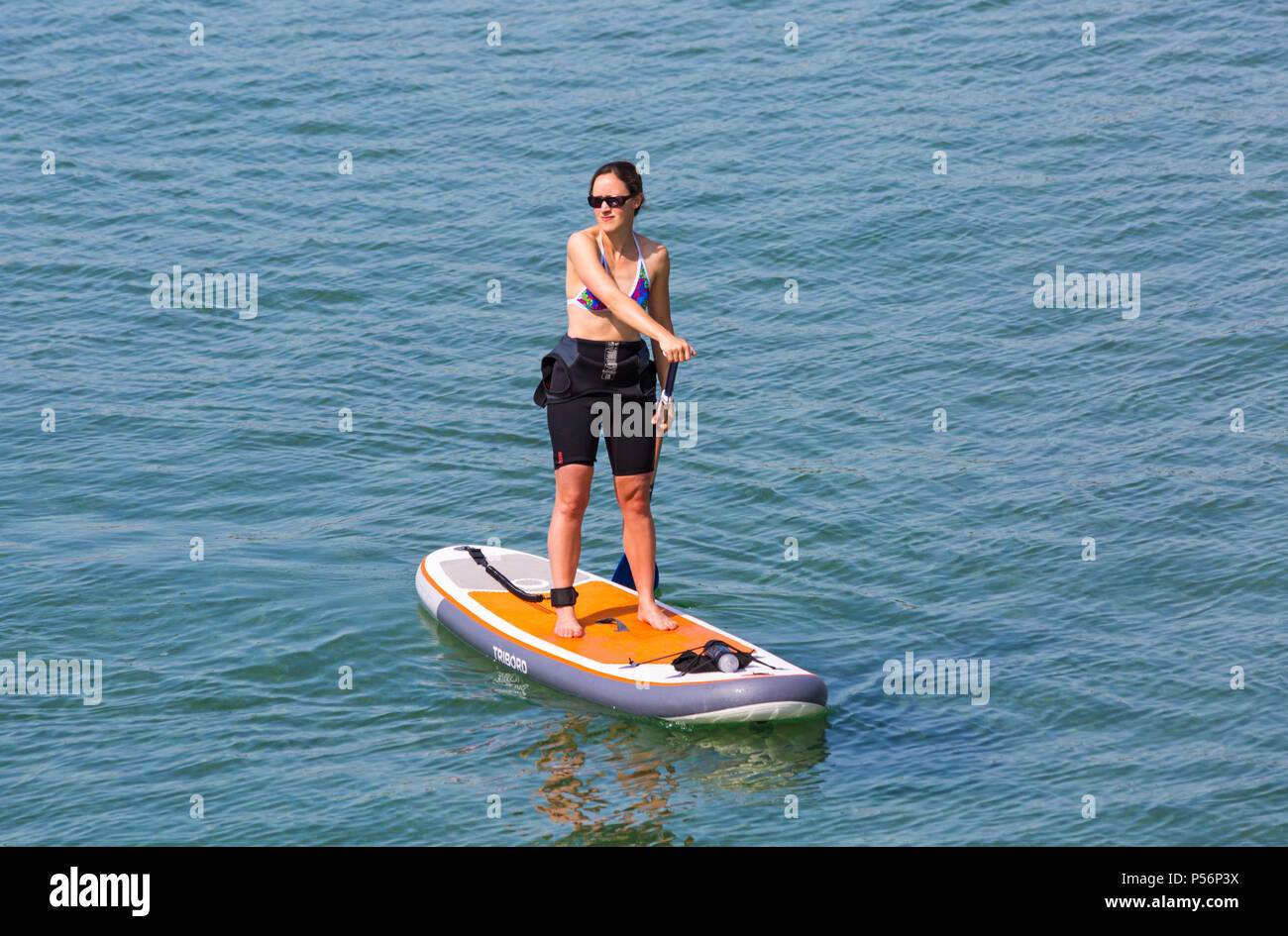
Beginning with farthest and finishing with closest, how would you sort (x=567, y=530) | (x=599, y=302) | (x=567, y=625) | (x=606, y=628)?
(x=606, y=628) → (x=567, y=625) → (x=567, y=530) → (x=599, y=302)

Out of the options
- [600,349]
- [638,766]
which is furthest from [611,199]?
[638,766]

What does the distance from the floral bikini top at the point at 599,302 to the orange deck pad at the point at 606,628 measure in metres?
2.10

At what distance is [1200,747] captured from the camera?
875 centimetres

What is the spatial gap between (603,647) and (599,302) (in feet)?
7.03

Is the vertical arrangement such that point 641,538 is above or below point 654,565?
above

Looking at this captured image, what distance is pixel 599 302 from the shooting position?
8898 mm

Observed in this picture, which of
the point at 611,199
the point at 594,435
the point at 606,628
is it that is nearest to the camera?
the point at 611,199

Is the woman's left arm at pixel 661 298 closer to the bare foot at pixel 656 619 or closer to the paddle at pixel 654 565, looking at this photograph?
the paddle at pixel 654 565

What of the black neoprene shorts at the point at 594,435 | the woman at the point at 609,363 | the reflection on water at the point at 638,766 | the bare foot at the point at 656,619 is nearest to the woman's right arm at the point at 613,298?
the woman at the point at 609,363

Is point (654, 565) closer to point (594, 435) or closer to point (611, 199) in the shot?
point (594, 435)

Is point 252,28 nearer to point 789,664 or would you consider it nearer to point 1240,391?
point 1240,391

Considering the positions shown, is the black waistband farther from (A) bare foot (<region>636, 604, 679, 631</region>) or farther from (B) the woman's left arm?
(A) bare foot (<region>636, 604, 679, 631</region>)

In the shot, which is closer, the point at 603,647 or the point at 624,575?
the point at 603,647

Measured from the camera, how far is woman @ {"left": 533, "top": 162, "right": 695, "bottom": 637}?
8.63m
